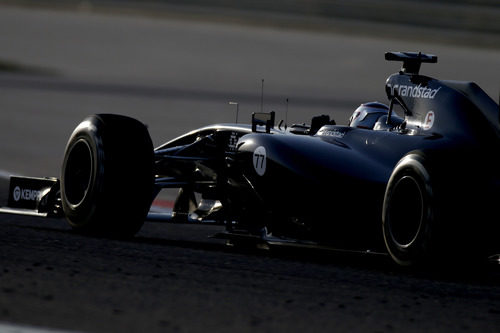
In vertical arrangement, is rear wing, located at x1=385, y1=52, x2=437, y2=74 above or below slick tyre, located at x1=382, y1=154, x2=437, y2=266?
above

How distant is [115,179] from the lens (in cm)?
731

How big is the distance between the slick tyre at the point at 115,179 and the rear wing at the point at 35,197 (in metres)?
0.82

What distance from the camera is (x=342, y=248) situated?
6.70m

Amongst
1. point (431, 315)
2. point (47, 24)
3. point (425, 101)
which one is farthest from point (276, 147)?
point (47, 24)

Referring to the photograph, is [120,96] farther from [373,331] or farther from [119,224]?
[373,331]

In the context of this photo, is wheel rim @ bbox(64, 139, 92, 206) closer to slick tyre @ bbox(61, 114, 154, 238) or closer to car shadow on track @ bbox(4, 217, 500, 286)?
slick tyre @ bbox(61, 114, 154, 238)

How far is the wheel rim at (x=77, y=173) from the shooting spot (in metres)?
7.69

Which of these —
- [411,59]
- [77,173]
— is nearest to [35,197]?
[77,173]

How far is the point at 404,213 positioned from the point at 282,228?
3.59 ft

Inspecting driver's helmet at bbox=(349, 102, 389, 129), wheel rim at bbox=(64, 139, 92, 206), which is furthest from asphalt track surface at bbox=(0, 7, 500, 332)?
driver's helmet at bbox=(349, 102, 389, 129)

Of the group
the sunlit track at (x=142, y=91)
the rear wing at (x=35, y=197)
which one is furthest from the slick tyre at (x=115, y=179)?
the sunlit track at (x=142, y=91)

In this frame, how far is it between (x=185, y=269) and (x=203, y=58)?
80.4 feet

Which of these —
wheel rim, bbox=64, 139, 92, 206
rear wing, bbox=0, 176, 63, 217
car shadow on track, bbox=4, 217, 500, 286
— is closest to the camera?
car shadow on track, bbox=4, 217, 500, 286

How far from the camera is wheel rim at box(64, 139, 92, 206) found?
7688mm
